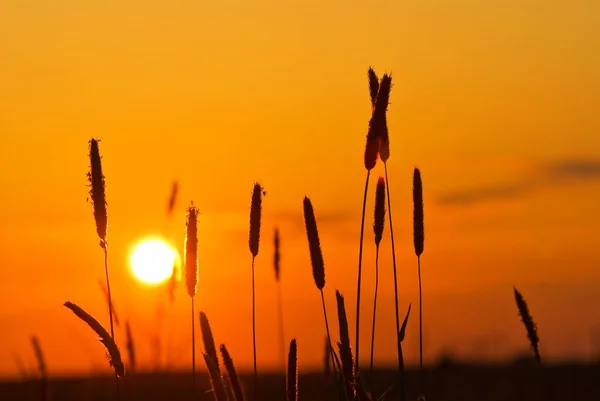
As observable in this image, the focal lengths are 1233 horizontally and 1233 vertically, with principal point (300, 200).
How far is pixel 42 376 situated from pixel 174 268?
1606 mm

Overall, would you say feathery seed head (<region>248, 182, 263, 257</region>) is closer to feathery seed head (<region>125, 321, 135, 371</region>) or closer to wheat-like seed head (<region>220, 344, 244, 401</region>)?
wheat-like seed head (<region>220, 344, 244, 401</region>)

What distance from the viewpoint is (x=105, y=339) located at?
4402 millimetres

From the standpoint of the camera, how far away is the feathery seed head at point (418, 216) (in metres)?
5.34

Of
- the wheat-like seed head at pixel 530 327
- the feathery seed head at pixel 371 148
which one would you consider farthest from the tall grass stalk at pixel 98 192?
the wheat-like seed head at pixel 530 327

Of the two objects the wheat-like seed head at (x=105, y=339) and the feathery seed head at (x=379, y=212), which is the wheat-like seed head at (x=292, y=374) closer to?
the wheat-like seed head at (x=105, y=339)

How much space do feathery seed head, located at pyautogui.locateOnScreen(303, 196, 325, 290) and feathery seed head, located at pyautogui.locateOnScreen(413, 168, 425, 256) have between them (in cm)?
49

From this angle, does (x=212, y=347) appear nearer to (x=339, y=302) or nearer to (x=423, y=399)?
(x=339, y=302)

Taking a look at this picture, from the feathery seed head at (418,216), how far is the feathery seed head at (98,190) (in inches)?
54.4

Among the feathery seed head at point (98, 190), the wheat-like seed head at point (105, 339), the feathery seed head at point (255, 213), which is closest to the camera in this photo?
the wheat-like seed head at point (105, 339)

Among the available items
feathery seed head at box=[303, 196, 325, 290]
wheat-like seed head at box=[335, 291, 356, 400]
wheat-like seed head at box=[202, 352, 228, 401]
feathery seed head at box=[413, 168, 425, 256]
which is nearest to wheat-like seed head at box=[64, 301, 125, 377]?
wheat-like seed head at box=[202, 352, 228, 401]

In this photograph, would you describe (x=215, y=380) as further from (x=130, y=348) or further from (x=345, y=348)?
(x=130, y=348)

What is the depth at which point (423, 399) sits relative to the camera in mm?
4660

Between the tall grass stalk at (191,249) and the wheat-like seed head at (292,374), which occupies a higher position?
the tall grass stalk at (191,249)

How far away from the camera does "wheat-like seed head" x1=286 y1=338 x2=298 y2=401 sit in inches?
179
